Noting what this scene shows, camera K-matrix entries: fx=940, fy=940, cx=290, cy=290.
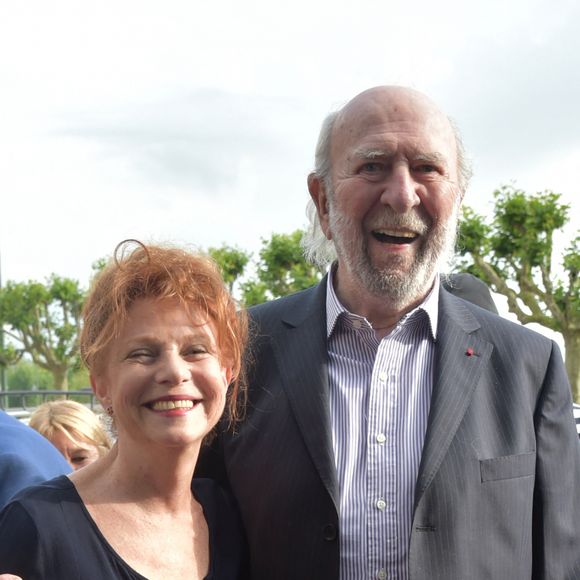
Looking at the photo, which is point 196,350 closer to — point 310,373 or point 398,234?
point 310,373

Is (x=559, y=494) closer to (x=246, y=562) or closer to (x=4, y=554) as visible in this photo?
(x=246, y=562)

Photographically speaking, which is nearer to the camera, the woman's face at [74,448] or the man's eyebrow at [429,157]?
the man's eyebrow at [429,157]

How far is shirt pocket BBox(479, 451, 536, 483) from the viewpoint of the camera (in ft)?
9.40

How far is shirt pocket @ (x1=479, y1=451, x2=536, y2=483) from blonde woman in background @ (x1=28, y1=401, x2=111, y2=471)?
353 centimetres

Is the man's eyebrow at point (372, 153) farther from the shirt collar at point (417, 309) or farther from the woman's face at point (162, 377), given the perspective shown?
the woman's face at point (162, 377)

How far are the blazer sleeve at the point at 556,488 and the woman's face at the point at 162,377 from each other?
1103mm

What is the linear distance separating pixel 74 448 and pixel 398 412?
3.56 metres

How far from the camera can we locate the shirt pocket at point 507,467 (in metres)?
2.87

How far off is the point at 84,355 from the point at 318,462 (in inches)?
Answer: 30.3

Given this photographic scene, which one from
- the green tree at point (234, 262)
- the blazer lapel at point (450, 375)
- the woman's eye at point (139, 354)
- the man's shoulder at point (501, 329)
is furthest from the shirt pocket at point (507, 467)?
the green tree at point (234, 262)

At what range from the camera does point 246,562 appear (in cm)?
279

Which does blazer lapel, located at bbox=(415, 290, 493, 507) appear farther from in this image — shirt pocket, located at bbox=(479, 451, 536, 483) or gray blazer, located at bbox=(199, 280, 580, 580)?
shirt pocket, located at bbox=(479, 451, 536, 483)

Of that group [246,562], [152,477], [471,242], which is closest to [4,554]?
[152,477]

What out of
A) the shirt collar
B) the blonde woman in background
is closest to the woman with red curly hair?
the shirt collar
